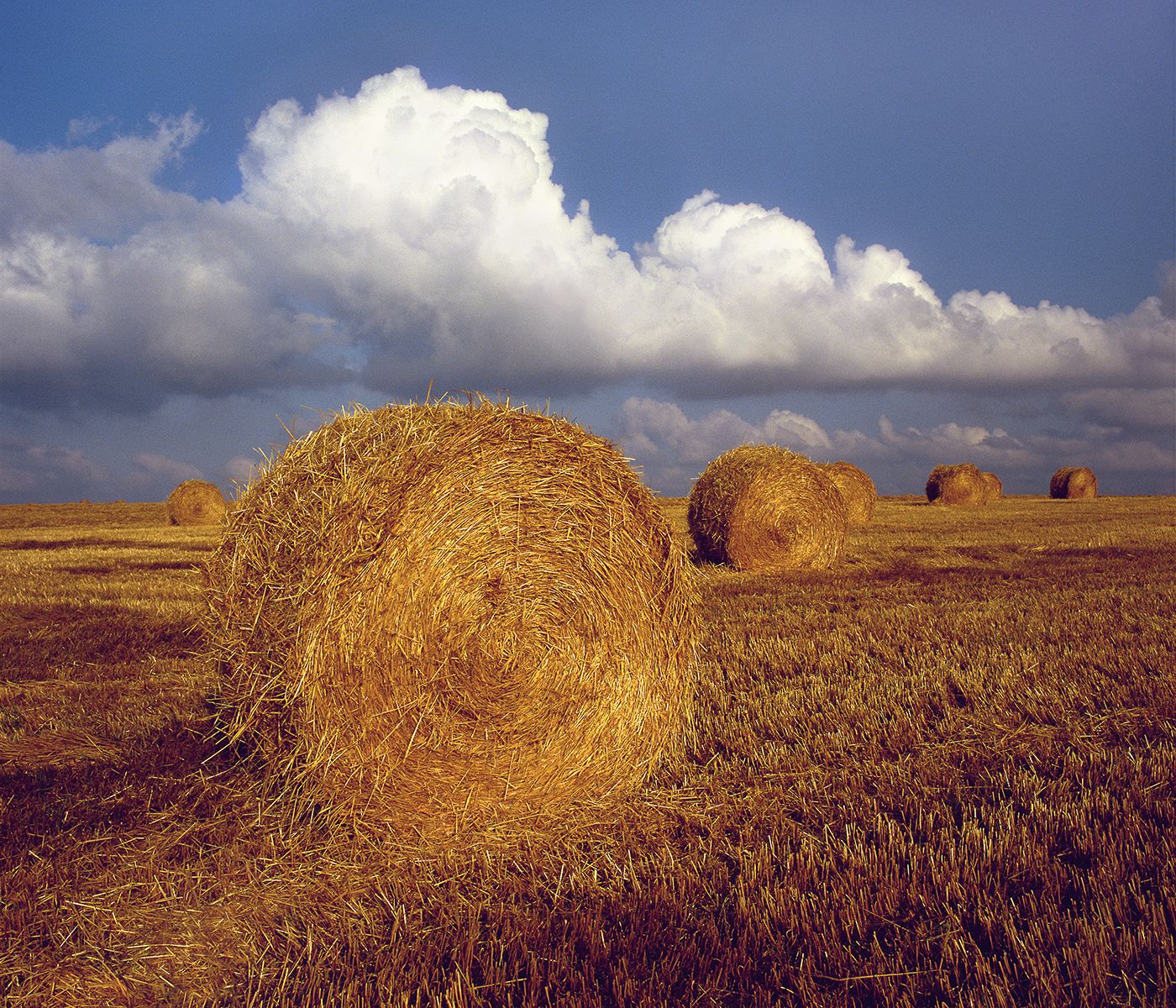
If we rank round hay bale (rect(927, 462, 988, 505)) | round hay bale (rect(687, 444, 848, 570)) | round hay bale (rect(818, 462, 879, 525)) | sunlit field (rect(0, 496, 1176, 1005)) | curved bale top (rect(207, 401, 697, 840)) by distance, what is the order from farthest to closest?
round hay bale (rect(927, 462, 988, 505))
round hay bale (rect(818, 462, 879, 525))
round hay bale (rect(687, 444, 848, 570))
curved bale top (rect(207, 401, 697, 840))
sunlit field (rect(0, 496, 1176, 1005))

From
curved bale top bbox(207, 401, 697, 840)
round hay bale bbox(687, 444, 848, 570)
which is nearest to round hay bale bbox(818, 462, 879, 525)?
round hay bale bbox(687, 444, 848, 570)

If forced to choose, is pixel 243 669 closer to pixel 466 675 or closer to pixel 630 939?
pixel 466 675

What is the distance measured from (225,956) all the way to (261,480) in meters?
2.50

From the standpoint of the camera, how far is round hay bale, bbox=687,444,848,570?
13742 millimetres

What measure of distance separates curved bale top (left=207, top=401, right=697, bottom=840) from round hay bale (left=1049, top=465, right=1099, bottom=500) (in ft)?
131

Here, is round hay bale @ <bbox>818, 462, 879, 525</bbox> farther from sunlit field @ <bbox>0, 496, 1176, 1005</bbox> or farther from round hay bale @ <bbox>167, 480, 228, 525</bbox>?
round hay bale @ <bbox>167, 480, 228, 525</bbox>

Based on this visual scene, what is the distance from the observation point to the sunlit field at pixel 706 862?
2672 millimetres

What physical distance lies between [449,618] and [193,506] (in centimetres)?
2788

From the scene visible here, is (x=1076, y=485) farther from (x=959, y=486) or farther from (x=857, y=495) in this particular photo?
(x=857, y=495)

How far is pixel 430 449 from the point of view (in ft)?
13.9

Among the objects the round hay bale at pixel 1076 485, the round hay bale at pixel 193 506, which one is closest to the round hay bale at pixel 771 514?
the round hay bale at pixel 193 506

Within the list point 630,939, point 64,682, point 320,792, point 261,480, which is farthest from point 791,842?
point 64,682

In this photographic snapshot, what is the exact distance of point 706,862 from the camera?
11.3ft

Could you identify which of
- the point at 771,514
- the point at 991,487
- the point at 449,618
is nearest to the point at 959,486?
the point at 991,487
